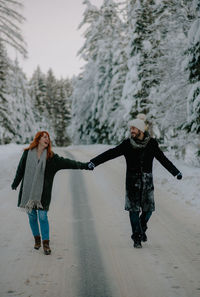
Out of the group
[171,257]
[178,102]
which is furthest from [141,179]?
[178,102]

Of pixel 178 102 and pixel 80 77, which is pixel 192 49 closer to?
pixel 178 102

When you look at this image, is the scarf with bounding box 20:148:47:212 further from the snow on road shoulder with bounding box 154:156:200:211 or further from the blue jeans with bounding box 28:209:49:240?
the snow on road shoulder with bounding box 154:156:200:211

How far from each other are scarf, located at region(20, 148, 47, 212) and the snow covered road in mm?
774

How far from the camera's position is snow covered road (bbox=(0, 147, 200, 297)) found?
12.5 feet

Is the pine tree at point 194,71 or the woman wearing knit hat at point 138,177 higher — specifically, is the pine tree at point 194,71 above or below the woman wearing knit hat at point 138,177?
above

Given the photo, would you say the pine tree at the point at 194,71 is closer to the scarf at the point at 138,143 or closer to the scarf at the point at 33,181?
the scarf at the point at 138,143

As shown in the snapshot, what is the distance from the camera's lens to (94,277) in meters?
4.10

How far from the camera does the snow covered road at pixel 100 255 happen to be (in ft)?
12.5

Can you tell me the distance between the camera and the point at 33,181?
487 centimetres

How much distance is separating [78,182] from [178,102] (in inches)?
274

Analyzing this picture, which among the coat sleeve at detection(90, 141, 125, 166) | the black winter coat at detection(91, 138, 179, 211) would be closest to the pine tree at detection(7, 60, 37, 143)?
the coat sleeve at detection(90, 141, 125, 166)

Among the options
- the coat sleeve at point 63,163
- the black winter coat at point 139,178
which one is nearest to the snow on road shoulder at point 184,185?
the black winter coat at point 139,178

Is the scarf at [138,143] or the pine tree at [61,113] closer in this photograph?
the scarf at [138,143]

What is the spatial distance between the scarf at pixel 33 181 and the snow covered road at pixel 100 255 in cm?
77
